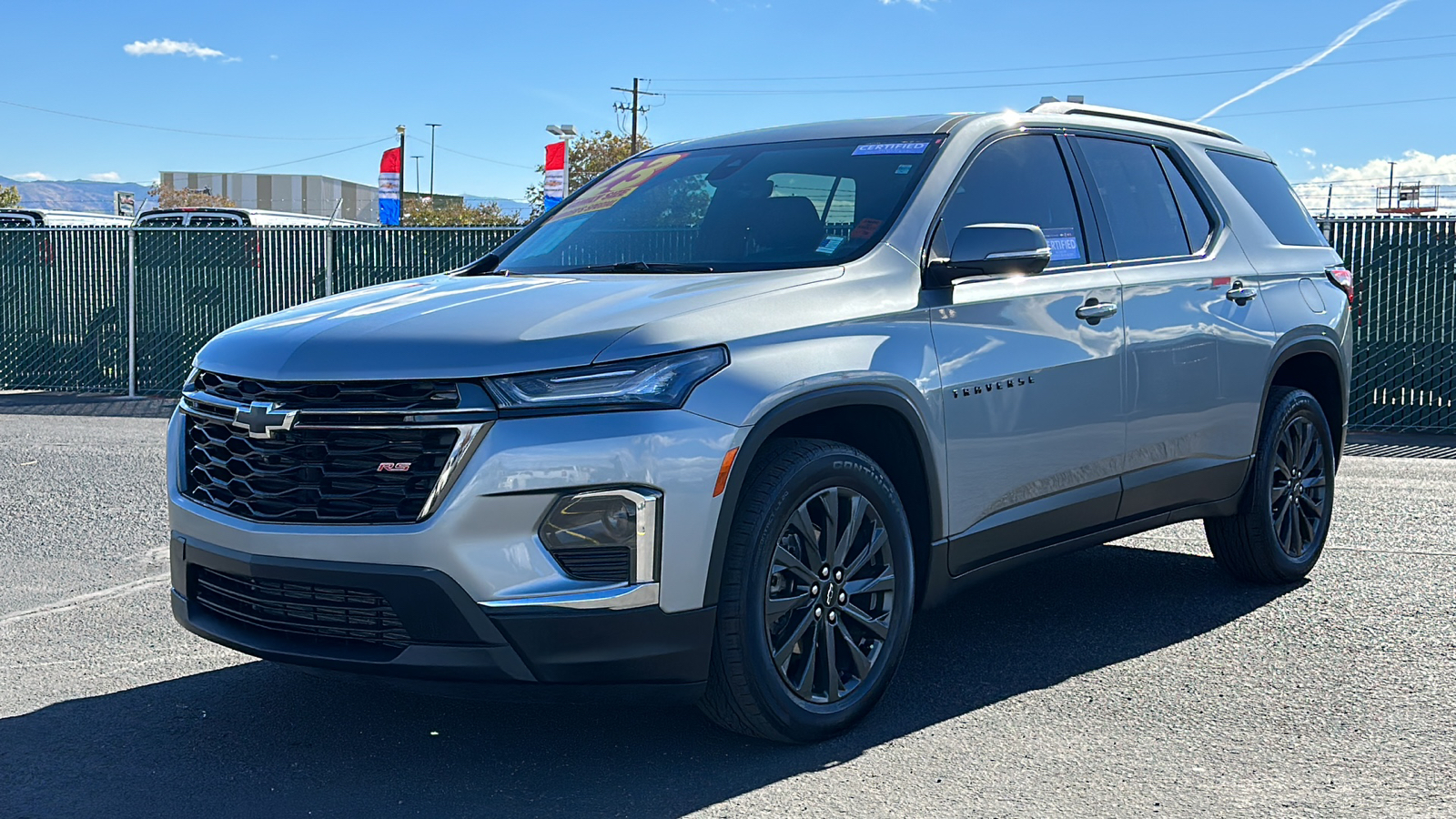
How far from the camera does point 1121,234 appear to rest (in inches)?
215

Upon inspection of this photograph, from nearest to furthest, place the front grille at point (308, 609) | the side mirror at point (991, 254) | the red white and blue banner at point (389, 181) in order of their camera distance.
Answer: the front grille at point (308, 609) < the side mirror at point (991, 254) < the red white and blue banner at point (389, 181)

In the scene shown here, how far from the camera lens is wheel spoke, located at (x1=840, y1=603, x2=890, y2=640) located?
4.25 m

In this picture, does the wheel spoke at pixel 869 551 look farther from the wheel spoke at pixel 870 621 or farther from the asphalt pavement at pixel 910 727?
the asphalt pavement at pixel 910 727

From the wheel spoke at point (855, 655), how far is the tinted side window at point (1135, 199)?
6.41ft

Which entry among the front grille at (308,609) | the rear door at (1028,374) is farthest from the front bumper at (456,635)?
the rear door at (1028,374)

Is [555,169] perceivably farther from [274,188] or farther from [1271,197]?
[274,188]

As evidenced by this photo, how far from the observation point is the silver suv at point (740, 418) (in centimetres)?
364

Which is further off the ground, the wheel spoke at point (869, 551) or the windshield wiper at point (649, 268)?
the windshield wiper at point (649, 268)

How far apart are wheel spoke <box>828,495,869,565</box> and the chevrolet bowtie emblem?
4.96ft

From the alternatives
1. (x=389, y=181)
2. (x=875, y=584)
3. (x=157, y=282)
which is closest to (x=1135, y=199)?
(x=875, y=584)

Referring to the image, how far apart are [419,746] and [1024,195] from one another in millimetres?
2700

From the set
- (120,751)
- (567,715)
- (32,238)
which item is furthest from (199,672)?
(32,238)

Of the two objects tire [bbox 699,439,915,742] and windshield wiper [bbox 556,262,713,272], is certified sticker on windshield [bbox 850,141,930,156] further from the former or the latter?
tire [bbox 699,439,915,742]

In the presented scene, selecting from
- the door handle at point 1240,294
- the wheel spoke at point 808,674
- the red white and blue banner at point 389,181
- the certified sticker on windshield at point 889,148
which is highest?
the red white and blue banner at point 389,181
